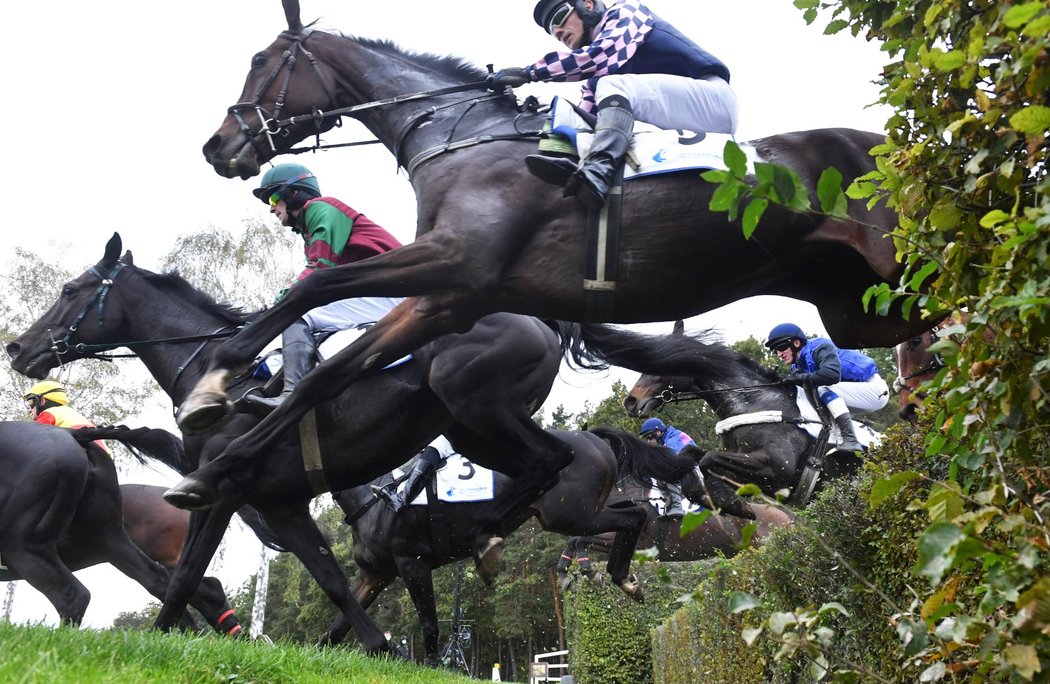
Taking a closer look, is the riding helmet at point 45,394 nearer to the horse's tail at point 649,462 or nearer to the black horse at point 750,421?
the horse's tail at point 649,462

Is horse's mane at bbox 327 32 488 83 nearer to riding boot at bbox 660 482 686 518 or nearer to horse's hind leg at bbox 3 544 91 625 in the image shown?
horse's hind leg at bbox 3 544 91 625

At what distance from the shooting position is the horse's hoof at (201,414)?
4.68 m

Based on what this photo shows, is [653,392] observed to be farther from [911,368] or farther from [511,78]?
[511,78]

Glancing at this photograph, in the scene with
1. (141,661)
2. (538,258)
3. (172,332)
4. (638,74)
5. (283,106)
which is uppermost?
(283,106)

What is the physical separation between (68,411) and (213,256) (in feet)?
51.3

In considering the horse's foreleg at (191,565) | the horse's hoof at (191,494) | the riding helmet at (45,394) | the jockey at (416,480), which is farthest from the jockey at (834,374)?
the riding helmet at (45,394)

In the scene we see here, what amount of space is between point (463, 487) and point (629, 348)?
2.46 metres

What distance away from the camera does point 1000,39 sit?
5.59 feet

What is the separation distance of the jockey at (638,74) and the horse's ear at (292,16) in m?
1.45

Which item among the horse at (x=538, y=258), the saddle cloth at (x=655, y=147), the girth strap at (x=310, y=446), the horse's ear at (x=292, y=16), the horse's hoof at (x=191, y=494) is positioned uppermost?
the horse's ear at (x=292, y=16)

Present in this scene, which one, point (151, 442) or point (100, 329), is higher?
point (100, 329)

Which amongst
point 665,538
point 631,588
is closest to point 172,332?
point 631,588

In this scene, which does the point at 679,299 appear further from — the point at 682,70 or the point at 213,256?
the point at 213,256

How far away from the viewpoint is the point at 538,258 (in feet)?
15.1
